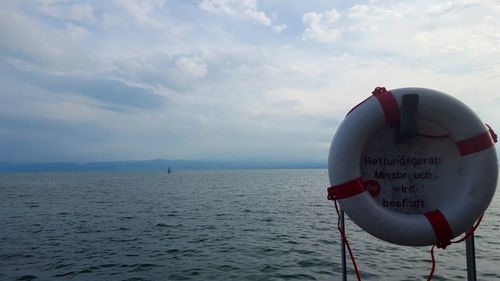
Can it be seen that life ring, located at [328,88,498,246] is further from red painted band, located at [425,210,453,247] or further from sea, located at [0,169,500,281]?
sea, located at [0,169,500,281]

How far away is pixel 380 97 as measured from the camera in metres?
2.65

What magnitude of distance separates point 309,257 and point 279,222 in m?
7.17

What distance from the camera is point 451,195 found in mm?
2688

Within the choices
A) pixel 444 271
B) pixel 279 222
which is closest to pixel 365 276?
pixel 444 271

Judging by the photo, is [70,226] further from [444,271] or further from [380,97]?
[380,97]

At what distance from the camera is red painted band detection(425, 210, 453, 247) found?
2.58 metres

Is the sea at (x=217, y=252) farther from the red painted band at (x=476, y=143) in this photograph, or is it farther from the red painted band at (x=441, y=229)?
the red painted band at (x=476, y=143)

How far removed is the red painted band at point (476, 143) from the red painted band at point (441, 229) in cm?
49

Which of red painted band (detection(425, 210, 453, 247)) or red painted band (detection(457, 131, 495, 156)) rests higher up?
red painted band (detection(457, 131, 495, 156))

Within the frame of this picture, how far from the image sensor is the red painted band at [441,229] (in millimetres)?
2576

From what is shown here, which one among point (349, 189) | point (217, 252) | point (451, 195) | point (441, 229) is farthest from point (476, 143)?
point (217, 252)

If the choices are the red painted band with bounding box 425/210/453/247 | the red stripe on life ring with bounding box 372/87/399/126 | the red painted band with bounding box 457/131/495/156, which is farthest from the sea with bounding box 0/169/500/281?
the red stripe on life ring with bounding box 372/87/399/126

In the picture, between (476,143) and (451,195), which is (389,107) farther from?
(451,195)

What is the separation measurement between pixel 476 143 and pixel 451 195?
0.40m
